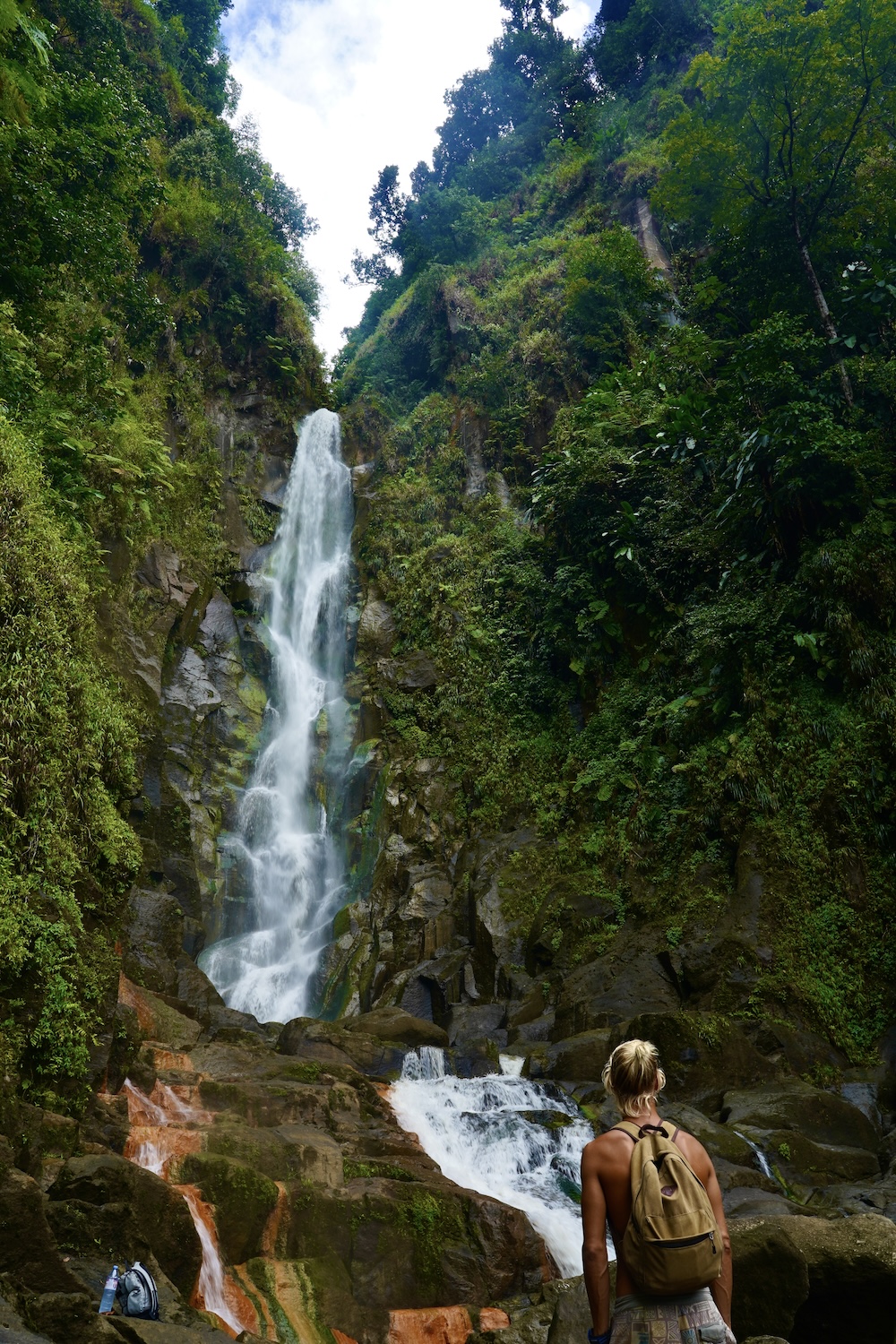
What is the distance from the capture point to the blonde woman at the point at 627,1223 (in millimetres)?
2234

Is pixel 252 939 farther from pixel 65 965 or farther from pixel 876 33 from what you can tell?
pixel 876 33

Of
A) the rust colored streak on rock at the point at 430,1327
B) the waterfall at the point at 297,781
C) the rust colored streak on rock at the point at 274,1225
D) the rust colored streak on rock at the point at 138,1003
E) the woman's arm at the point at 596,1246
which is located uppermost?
the waterfall at the point at 297,781

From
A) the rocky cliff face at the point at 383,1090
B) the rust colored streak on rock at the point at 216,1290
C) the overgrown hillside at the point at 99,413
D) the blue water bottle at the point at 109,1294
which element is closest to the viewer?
the blue water bottle at the point at 109,1294

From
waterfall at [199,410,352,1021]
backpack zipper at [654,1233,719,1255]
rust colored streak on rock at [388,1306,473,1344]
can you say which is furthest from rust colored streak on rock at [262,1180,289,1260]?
waterfall at [199,410,352,1021]

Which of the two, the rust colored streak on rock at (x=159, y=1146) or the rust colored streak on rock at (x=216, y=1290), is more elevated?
the rust colored streak on rock at (x=159, y=1146)

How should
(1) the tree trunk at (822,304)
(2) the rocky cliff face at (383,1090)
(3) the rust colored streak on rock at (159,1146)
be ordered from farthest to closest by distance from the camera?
(1) the tree trunk at (822,304)
(3) the rust colored streak on rock at (159,1146)
(2) the rocky cliff face at (383,1090)

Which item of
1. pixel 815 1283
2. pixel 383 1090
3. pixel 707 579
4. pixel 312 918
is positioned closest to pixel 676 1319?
pixel 815 1283

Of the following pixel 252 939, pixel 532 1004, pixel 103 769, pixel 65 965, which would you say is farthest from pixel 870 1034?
pixel 252 939

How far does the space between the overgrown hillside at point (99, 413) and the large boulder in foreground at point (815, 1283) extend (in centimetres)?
509

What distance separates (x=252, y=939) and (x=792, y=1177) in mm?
10843

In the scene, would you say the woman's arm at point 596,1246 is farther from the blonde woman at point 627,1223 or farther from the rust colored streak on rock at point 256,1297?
the rust colored streak on rock at point 256,1297

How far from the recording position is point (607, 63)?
31.8 meters

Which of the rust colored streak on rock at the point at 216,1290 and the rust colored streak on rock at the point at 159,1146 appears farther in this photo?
the rust colored streak on rock at the point at 159,1146

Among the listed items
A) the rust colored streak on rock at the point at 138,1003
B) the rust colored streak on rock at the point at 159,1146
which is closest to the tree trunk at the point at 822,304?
the rust colored streak on rock at the point at 159,1146
